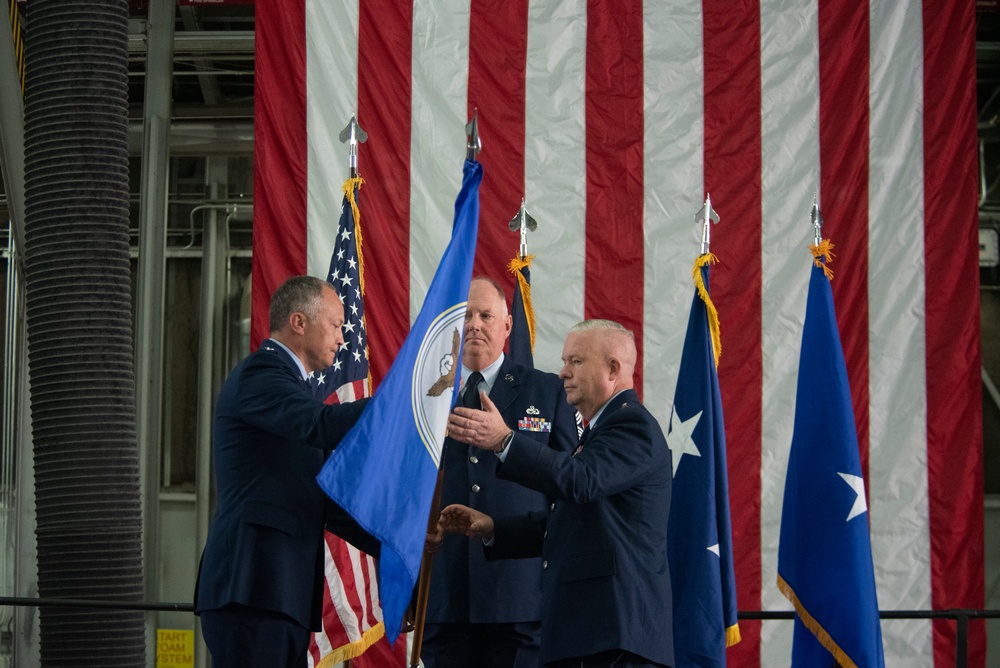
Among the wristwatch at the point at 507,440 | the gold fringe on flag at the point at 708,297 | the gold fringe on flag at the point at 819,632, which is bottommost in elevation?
the gold fringe on flag at the point at 819,632

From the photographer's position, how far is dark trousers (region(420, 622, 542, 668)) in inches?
132

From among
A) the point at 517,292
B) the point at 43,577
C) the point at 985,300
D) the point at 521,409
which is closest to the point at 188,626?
the point at 43,577

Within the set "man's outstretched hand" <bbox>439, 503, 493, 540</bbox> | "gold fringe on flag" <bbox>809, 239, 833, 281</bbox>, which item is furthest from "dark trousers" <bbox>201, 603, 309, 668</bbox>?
"gold fringe on flag" <bbox>809, 239, 833, 281</bbox>

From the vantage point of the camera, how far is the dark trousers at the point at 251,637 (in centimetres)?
288

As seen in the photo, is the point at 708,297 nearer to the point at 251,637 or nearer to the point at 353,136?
the point at 353,136

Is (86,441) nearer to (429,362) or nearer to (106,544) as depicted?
(106,544)

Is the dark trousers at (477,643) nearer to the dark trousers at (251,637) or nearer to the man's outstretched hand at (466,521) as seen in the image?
the man's outstretched hand at (466,521)

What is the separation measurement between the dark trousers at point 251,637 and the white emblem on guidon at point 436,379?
58 cm

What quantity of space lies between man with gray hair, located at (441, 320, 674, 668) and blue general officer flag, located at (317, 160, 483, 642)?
0.37 ft

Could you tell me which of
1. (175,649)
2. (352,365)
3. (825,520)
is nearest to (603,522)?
(825,520)

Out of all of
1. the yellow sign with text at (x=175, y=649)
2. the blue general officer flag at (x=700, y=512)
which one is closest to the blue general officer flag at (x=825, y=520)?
the blue general officer flag at (x=700, y=512)

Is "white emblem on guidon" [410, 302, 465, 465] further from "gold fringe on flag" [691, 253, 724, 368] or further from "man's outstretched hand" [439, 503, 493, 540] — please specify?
"gold fringe on flag" [691, 253, 724, 368]

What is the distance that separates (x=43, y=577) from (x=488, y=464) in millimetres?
1851

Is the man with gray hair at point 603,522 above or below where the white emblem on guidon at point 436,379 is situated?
below
